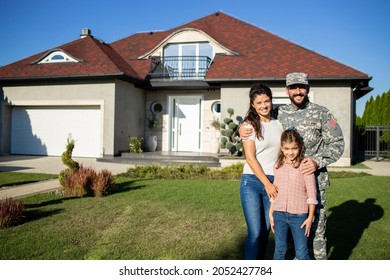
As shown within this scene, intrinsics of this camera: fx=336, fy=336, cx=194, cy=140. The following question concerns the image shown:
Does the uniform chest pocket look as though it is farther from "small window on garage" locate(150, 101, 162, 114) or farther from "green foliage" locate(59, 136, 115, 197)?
"small window on garage" locate(150, 101, 162, 114)

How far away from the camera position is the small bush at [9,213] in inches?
180

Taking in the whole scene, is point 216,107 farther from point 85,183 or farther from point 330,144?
point 330,144

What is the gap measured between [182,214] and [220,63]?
1050 centimetres

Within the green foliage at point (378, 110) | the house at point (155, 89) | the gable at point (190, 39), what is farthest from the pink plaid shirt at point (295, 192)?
the green foliage at point (378, 110)

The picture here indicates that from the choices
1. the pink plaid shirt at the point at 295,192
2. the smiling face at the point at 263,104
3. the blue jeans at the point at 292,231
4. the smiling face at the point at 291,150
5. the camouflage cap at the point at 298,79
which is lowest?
the blue jeans at the point at 292,231

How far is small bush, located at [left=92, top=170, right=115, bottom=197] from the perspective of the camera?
6.68 meters

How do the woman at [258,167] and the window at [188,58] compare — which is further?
the window at [188,58]

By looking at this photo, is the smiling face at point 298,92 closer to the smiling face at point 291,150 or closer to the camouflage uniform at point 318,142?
the camouflage uniform at point 318,142

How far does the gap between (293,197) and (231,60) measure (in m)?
12.8

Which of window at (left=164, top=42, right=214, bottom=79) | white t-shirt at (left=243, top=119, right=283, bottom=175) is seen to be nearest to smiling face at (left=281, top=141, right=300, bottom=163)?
white t-shirt at (left=243, top=119, right=283, bottom=175)

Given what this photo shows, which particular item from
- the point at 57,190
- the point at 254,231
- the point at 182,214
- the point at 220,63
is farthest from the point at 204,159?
the point at 254,231

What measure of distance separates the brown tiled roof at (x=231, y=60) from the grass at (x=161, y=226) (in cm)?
719

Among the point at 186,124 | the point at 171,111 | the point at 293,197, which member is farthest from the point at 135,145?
the point at 293,197

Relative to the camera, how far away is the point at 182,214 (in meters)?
5.45
